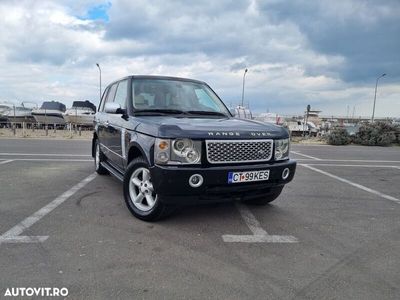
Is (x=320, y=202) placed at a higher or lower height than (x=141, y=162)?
lower

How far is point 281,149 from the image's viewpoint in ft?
15.2

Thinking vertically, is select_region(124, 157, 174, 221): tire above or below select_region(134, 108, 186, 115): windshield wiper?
below

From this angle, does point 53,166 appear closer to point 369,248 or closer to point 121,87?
point 121,87

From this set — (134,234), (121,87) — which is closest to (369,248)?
(134,234)

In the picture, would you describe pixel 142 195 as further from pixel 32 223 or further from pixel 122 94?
pixel 122 94

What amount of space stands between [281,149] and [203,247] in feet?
5.88

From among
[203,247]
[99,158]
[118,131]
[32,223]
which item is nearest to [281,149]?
[203,247]

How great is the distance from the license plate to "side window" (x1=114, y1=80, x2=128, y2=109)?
83.8 inches

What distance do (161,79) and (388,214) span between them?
13.4ft

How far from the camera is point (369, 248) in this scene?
3781 mm

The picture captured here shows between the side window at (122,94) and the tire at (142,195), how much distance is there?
1.17 metres

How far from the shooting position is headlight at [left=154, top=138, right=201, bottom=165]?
12.7 feet

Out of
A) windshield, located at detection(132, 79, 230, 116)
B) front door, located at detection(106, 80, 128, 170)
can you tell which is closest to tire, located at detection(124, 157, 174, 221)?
front door, located at detection(106, 80, 128, 170)

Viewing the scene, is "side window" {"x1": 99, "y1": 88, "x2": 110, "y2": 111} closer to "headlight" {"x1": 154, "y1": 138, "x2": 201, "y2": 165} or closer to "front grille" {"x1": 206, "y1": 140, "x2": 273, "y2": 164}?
"headlight" {"x1": 154, "y1": 138, "x2": 201, "y2": 165}
